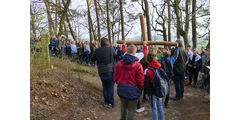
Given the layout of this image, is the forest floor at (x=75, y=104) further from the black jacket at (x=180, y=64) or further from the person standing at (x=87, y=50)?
the person standing at (x=87, y=50)

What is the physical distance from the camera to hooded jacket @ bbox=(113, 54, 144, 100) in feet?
10.1

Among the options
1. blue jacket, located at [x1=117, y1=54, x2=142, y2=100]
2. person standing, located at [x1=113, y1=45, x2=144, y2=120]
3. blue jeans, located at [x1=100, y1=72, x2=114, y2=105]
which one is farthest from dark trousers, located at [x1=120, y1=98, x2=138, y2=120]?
blue jeans, located at [x1=100, y1=72, x2=114, y2=105]

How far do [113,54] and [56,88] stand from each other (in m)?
1.91

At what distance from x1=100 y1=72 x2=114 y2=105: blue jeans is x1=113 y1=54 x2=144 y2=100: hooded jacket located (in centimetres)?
127

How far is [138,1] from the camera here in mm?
19219

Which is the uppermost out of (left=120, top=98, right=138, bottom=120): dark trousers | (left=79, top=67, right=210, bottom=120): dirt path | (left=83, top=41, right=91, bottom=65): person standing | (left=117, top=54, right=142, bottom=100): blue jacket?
(left=83, top=41, right=91, bottom=65): person standing

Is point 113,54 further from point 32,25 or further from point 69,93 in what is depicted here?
point 32,25

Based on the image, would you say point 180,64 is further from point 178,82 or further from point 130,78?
point 130,78

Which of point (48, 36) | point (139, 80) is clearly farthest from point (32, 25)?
point (139, 80)

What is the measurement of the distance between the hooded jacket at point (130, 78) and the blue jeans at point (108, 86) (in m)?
1.27

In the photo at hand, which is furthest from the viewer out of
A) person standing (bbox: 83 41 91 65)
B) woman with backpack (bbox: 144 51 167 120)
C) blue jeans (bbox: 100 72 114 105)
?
person standing (bbox: 83 41 91 65)

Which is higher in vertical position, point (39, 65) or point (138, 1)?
point (138, 1)

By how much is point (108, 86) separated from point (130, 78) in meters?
1.59

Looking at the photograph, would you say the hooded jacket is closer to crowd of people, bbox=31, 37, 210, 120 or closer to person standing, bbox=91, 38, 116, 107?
crowd of people, bbox=31, 37, 210, 120
